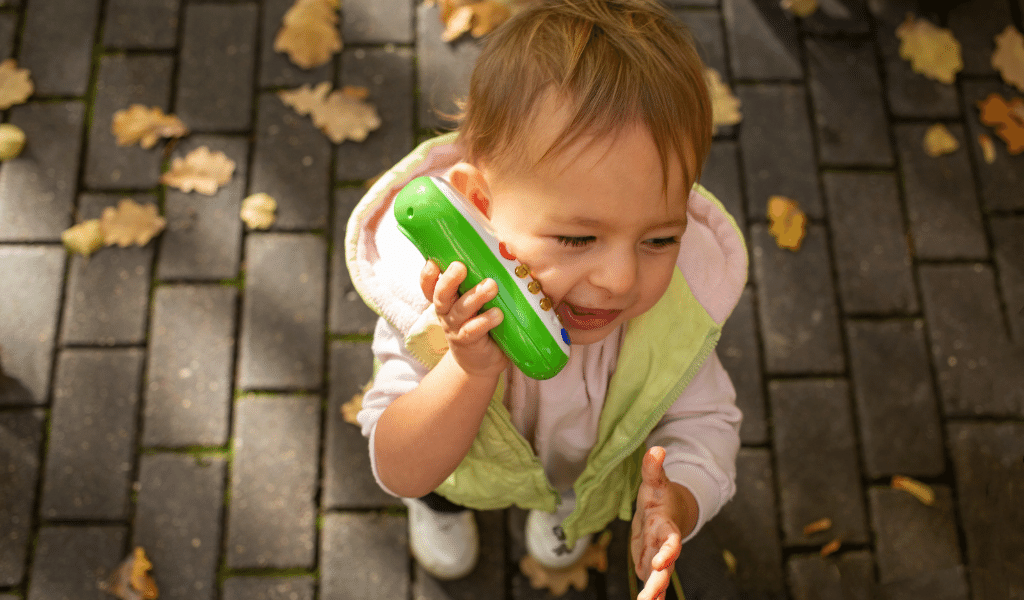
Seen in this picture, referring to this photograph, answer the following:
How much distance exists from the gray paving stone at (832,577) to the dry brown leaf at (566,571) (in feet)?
2.13

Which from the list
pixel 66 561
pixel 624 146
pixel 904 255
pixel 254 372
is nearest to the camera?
pixel 624 146

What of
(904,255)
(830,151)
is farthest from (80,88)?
(904,255)

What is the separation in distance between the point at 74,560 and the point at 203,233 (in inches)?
46.3

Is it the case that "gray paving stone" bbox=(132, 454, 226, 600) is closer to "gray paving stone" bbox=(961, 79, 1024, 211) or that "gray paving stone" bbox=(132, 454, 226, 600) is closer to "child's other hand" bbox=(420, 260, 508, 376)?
"child's other hand" bbox=(420, 260, 508, 376)

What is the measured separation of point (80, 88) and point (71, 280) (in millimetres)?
780

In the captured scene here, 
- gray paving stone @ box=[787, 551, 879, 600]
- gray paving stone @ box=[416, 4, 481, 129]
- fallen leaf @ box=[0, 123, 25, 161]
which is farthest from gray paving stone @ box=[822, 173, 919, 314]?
fallen leaf @ box=[0, 123, 25, 161]

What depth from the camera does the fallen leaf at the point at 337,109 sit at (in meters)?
2.95

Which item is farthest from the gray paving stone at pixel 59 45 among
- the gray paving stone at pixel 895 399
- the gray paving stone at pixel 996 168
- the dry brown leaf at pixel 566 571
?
the gray paving stone at pixel 996 168

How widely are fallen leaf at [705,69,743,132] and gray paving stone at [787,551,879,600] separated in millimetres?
1635

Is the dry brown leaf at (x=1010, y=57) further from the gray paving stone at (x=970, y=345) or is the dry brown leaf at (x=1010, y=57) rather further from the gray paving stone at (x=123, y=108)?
the gray paving stone at (x=123, y=108)

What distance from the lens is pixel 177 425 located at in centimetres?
264

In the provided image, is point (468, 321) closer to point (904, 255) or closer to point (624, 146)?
point (624, 146)

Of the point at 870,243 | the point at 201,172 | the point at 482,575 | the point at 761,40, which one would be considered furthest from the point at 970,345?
the point at 201,172

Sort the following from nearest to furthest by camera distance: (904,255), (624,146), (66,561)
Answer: (624,146), (66,561), (904,255)
